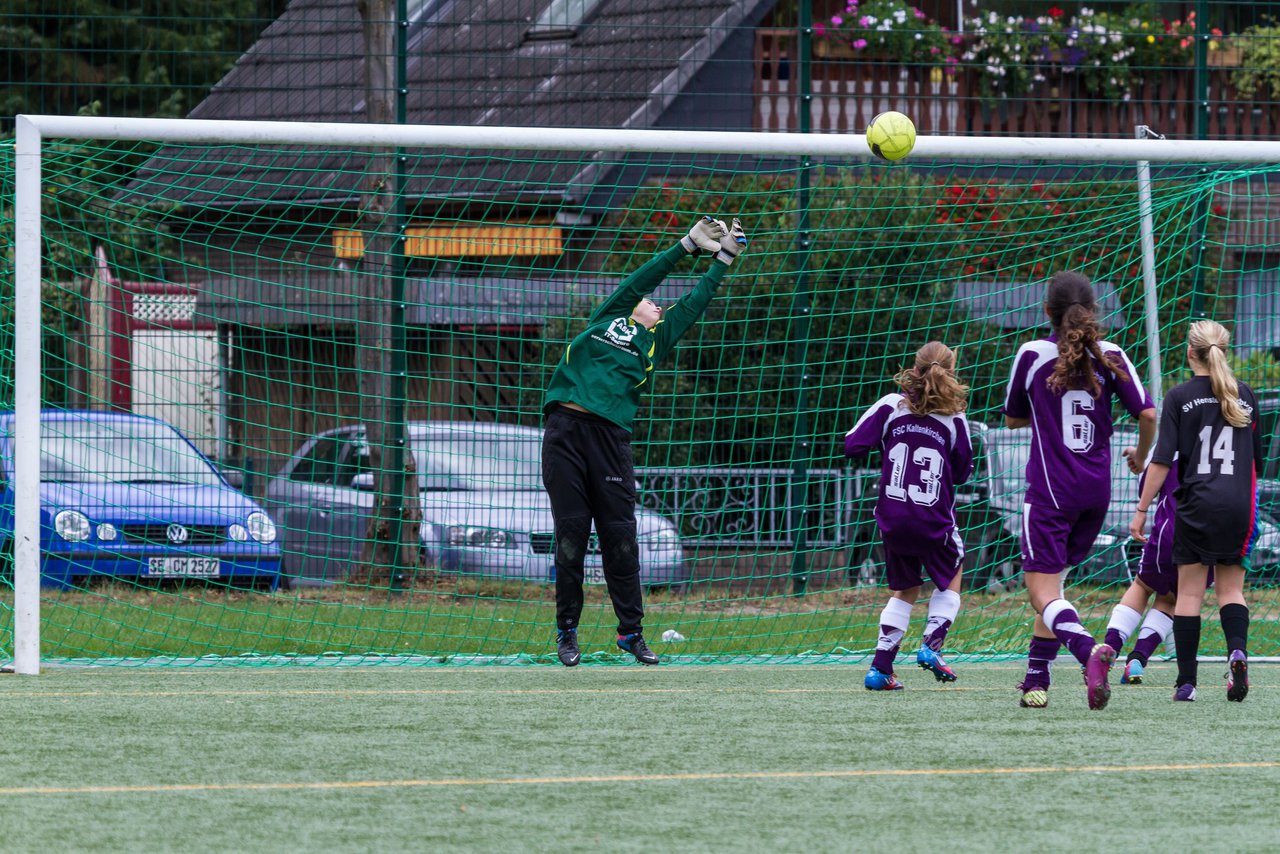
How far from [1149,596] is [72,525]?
18.0ft

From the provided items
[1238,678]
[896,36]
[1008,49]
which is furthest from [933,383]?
[1008,49]

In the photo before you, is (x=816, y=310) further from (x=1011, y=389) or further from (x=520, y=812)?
(x=520, y=812)

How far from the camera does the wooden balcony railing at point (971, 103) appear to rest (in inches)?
460

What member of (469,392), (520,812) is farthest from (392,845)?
(469,392)

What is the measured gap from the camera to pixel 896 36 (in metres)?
13.5

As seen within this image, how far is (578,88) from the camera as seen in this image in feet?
36.8

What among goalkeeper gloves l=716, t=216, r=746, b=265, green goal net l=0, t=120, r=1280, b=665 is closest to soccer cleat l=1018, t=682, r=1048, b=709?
goalkeeper gloves l=716, t=216, r=746, b=265

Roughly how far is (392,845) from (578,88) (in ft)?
27.0

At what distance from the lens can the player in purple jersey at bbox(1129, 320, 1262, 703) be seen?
629cm

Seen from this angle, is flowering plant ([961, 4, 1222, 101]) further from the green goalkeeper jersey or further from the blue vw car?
the blue vw car

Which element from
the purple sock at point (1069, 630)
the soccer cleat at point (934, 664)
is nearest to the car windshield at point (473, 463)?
the soccer cleat at point (934, 664)

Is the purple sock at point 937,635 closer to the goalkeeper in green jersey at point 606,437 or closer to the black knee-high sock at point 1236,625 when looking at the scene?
the black knee-high sock at point 1236,625

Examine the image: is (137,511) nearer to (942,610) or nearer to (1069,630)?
(942,610)

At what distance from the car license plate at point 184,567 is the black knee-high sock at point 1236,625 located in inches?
204
